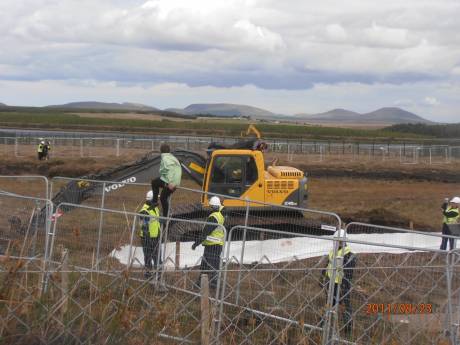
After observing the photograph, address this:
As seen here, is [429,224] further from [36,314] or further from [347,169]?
[36,314]

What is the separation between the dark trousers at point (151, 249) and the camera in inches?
349

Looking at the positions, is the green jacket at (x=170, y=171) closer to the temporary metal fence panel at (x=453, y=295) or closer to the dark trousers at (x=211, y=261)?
the dark trousers at (x=211, y=261)

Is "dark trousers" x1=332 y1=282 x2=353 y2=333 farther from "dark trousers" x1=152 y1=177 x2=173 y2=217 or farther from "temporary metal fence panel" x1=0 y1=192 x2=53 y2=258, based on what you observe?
"dark trousers" x1=152 y1=177 x2=173 y2=217

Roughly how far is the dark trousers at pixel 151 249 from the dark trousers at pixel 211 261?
61 cm

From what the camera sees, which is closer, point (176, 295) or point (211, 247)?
point (176, 295)

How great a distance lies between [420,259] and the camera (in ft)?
29.2

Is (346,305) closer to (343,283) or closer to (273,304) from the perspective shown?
(343,283)

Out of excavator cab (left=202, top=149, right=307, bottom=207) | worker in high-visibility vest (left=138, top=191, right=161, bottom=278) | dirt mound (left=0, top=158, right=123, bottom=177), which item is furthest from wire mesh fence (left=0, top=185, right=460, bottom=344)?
dirt mound (left=0, top=158, right=123, bottom=177)

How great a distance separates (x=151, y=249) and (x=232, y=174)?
7126 millimetres

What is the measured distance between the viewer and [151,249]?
9.22m

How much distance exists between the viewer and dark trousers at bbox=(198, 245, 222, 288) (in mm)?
8355

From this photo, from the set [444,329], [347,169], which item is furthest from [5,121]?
[444,329]
